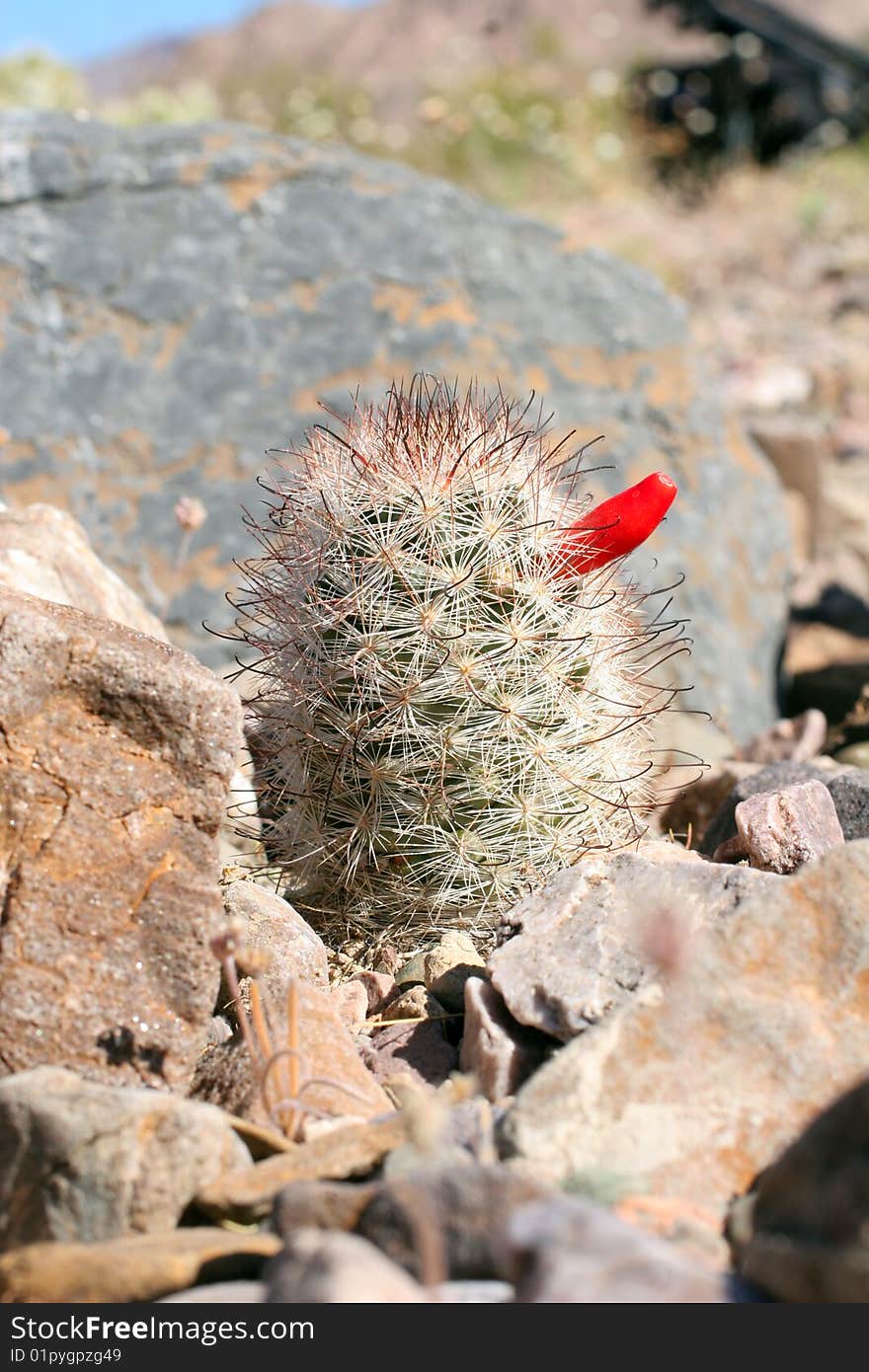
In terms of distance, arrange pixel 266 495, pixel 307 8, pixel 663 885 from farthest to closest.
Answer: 1. pixel 307 8
2. pixel 266 495
3. pixel 663 885

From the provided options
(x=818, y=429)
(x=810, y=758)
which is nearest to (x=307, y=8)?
(x=818, y=429)

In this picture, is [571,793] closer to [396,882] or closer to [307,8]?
[396,882]

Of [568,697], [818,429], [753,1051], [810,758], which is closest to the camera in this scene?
[753,1051]

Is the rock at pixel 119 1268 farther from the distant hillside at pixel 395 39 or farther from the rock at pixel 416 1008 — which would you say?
the distant hillside at pixel 395 39

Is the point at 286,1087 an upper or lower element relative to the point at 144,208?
lower

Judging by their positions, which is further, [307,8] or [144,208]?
[307,8]

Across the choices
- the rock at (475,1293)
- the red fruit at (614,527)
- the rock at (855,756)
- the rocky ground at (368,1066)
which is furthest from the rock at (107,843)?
→ the rock at (855,756)

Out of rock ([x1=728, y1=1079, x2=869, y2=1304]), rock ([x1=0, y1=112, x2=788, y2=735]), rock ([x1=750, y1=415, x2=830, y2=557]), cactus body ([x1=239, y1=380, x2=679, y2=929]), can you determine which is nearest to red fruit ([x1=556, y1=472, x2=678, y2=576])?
cactus body ([x1=239, y1=380, x2=679, y2=929])

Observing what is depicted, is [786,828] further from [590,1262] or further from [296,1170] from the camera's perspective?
[590,1262]

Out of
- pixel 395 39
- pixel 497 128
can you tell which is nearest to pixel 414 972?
pixel 497 128
